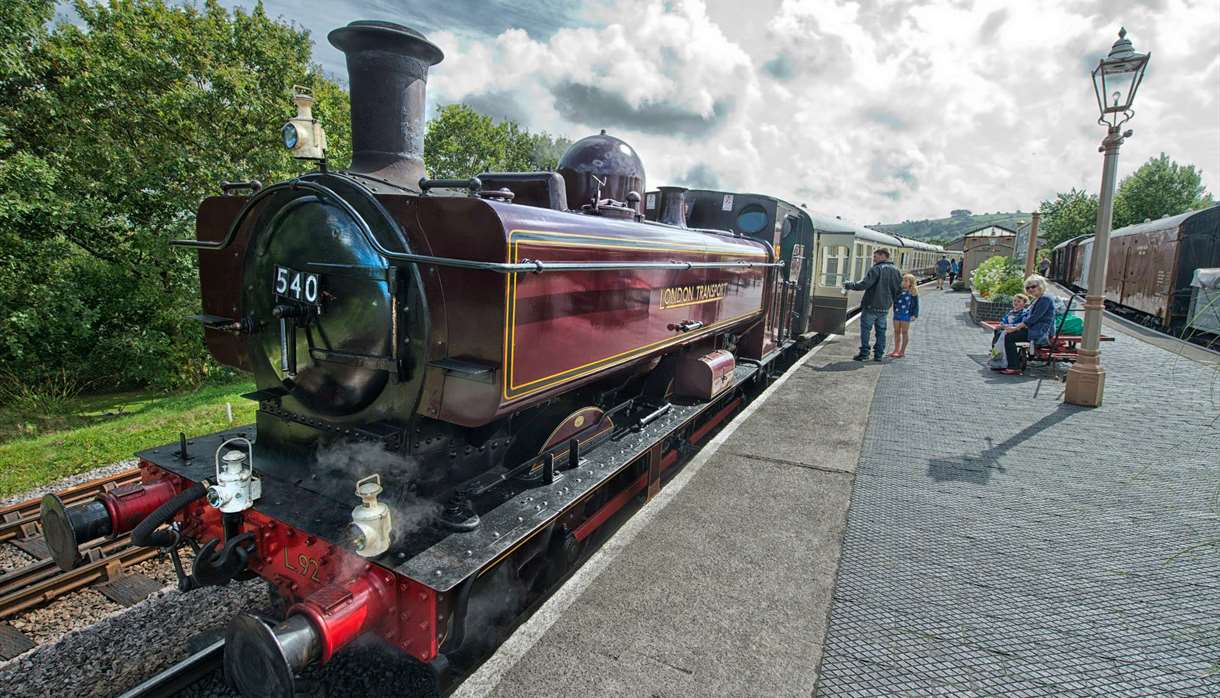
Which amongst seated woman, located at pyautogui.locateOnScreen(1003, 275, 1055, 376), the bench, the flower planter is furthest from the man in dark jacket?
the flower planter

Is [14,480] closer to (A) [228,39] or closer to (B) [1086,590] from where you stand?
(B) [1086,590]

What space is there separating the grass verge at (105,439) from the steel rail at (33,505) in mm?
818

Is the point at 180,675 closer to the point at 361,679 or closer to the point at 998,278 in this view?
the point at 361,679

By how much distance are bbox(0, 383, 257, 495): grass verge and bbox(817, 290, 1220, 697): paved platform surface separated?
6.63 meters

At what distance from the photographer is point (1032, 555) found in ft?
11.4

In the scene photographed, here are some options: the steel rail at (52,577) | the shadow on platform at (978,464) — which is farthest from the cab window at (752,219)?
the steel rail at (52,577)

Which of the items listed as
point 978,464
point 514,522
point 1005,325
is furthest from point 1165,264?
point 514,522

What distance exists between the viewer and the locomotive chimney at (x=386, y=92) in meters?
2.99

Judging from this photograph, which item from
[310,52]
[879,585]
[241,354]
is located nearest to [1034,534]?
[879,585]

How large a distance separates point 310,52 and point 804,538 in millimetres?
13757

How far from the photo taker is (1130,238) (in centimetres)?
1894

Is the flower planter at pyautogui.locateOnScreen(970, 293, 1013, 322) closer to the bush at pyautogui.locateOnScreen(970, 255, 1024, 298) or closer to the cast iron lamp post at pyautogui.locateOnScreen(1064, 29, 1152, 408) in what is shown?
the bush at pyautogui.locateOnScreen(970, 255, 1024, 298)

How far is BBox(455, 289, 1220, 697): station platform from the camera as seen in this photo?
2.48 meters

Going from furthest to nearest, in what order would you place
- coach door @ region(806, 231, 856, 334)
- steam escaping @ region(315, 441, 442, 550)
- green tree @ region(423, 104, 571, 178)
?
green tree @ region(423, 104, 571, 178), coach door @ region(806, 231, 856, 334), steam escaping @ region(315, 441, 442, 550)
